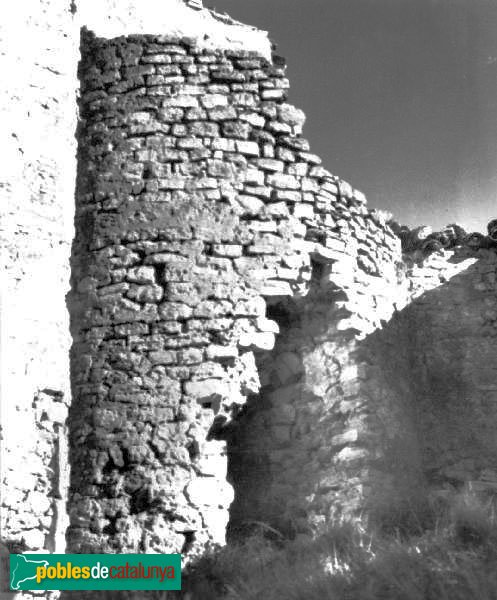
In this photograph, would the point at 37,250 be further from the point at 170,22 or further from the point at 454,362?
the point at 454,362

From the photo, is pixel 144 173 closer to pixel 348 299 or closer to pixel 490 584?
pixel 348 299

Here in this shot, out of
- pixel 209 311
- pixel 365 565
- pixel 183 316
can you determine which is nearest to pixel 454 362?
pixel 209 311

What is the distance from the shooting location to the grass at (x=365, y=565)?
5.42 metres

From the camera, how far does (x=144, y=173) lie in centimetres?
710

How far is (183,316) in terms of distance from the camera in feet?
22.0

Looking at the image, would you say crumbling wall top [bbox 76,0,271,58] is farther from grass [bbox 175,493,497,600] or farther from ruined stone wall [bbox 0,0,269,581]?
grass [bbox 175,493,497,600]

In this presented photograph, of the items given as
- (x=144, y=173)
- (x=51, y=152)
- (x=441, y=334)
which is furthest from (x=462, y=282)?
(x=51, y=152)

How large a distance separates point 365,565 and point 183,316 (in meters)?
2.02

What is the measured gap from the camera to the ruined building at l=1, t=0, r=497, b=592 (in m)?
6.43

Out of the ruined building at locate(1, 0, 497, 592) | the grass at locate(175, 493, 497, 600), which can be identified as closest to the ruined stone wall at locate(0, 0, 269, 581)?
the ruined building at locate(1, 0, 497, 592)

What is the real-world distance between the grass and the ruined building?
0.26 m

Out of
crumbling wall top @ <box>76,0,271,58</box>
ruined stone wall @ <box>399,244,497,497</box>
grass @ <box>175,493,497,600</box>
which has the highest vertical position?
crumbling wall top @ <box>76,0,271,58</box>

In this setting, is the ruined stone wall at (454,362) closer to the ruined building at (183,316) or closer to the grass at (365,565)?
the ruined building at (183,316)

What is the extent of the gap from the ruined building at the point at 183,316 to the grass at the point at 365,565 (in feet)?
0.87
